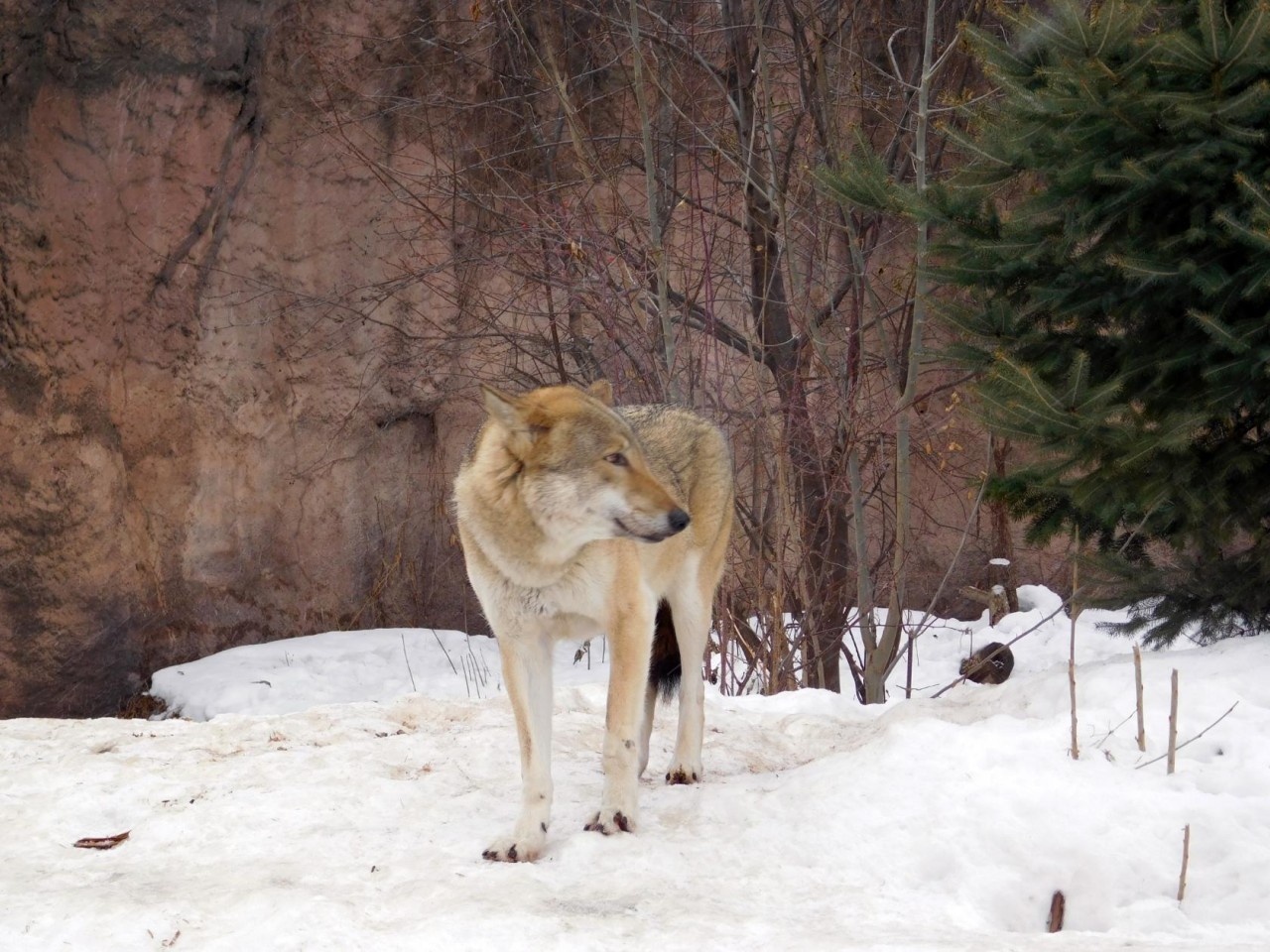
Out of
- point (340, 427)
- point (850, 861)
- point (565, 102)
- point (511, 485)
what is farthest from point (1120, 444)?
point (340, 427)

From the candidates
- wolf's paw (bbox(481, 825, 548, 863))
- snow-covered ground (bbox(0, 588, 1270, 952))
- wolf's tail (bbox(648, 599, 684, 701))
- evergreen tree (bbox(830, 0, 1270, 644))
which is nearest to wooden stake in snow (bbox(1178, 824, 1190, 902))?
snow-covered ground (bbox(0, 588, 1270, 952))

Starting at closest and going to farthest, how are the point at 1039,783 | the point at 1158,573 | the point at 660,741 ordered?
the point at 1039,783
the point at 1158,573
the point at 660,741

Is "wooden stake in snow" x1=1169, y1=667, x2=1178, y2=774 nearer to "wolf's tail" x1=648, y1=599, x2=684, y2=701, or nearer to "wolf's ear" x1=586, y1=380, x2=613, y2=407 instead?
"wolf's tail" x1=648, y1=599, x2=684, y2=701

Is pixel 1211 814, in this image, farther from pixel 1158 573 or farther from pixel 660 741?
pixel 660 741

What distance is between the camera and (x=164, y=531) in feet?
35.9

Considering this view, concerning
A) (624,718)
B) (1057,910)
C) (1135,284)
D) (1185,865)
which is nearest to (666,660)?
(624,718)

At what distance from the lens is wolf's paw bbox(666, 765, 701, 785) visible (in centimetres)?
521

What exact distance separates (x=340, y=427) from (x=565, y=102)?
425 centimetres

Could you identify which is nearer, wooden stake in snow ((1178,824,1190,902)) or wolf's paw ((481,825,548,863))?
wooden stake in snow ((1178,824,1190,902))

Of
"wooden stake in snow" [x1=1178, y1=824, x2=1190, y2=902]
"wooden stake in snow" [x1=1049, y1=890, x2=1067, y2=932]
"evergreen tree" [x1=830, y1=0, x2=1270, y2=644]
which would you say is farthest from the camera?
"evergreen tree" [x1=830, y1=0, x2=1270, y2=644]

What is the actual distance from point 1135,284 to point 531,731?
119 inches

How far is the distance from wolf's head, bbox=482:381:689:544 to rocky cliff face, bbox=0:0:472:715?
610 centimetres

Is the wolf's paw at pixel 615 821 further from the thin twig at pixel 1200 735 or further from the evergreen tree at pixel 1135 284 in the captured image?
the evergreen tree at pixel 1135 284

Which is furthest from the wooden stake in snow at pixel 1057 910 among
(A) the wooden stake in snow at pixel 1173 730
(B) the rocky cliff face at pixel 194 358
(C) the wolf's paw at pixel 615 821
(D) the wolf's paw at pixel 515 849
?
(B) the rocky cliff face at pixel 194 358
